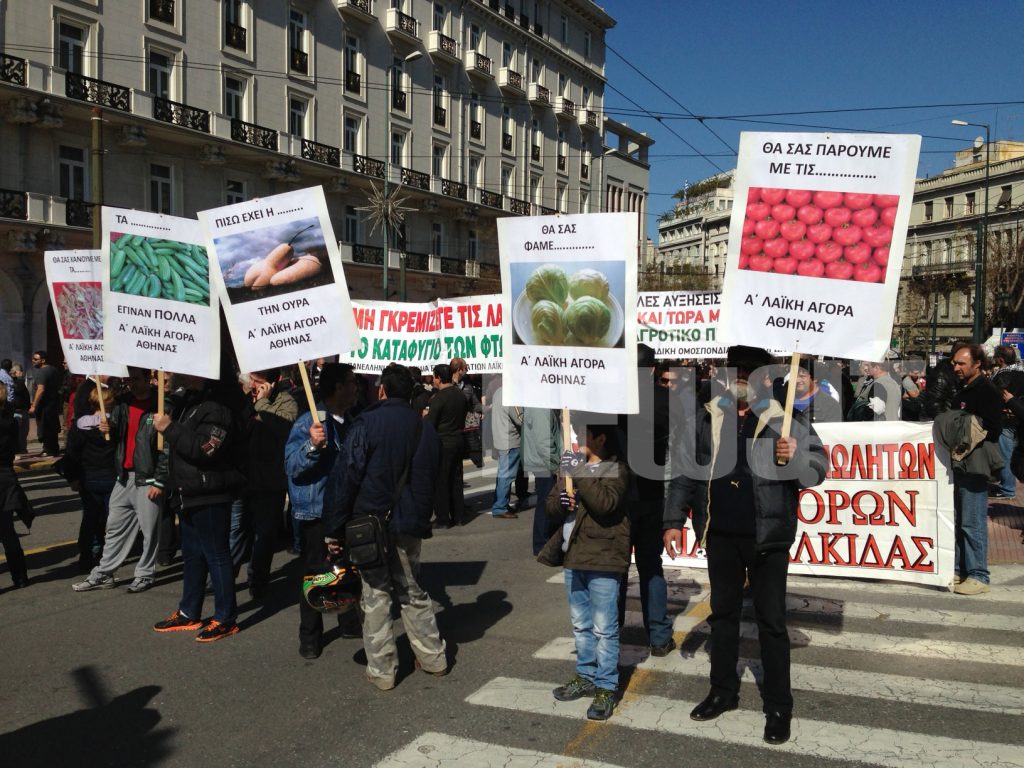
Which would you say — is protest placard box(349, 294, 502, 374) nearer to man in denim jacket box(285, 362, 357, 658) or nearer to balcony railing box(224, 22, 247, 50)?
man in denim jacket box(285, 362, 357, 658)

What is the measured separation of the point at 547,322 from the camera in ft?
17.0

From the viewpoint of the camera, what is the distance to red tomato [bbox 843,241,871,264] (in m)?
4.61

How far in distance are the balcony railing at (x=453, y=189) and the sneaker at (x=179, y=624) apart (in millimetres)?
38566

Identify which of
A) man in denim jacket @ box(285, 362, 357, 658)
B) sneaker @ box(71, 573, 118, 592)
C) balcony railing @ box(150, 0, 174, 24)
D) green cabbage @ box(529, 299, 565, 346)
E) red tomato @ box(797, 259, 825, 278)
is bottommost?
sneaker @ box(71, 573, 118, 592)

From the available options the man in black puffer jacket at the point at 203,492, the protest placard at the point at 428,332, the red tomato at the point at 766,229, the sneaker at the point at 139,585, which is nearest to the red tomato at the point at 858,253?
the red tomato at the point at 766,229

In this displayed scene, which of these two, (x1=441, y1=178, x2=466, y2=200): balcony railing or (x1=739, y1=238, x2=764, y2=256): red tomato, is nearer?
(x1=739, y1=238, x2=764, y2=256): red tomato

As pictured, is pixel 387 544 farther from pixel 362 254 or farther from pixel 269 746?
pixel 362 254

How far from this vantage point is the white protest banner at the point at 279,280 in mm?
5848

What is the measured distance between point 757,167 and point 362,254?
114ft

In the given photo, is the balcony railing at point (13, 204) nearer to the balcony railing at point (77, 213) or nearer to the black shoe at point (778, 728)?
the balcony railing at point (77, 213)

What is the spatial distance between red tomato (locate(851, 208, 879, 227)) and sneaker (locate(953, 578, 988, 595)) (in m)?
3.73

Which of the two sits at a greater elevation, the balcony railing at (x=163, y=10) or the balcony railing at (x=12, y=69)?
the balcony railing at (x=163, y=10)

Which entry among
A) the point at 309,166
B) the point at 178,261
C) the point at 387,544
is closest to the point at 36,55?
the point at 309,166

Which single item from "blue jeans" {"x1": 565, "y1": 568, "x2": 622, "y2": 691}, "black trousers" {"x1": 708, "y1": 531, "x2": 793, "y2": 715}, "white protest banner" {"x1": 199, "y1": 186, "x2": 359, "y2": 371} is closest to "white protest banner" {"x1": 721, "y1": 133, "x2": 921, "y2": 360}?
"black trousers" {"x1": 708, "y1": 531, "x2": 793, "y2": 715}
